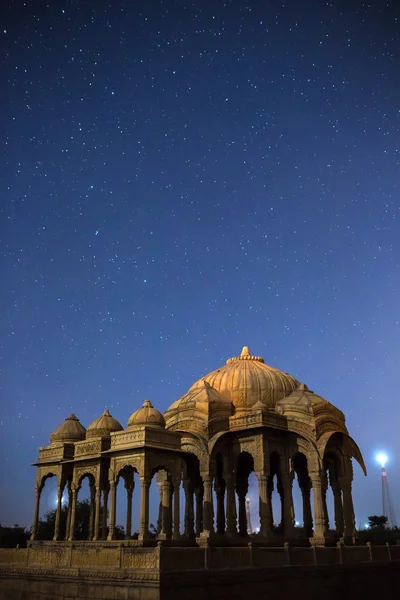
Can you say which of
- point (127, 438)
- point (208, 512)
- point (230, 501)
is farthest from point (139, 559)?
point (230, 501)

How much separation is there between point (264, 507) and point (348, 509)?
400 centimetres

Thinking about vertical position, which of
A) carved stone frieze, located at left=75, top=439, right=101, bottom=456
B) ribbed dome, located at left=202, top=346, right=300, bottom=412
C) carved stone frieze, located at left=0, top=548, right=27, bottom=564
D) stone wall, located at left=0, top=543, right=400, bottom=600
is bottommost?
stone wall, located at left=0, top=543, right=400, bottom=600

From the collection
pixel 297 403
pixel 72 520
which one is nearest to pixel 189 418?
pixel 297 403

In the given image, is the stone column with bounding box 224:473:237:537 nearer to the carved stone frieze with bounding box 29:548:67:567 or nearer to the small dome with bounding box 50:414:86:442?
the small dome with bounding box 50:414:86:442

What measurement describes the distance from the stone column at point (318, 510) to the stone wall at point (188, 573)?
201 cm

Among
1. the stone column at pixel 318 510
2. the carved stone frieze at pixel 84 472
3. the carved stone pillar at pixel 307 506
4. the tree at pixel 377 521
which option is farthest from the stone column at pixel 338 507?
the tree at pixel 377 521

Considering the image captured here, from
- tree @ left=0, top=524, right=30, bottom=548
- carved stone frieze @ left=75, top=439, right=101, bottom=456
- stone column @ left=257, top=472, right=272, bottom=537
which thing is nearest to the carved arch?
stone column @ left=257, top=472, right=272, bottom=537

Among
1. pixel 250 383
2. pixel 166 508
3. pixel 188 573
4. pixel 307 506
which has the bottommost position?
pixel 188 573

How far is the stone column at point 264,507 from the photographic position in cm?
2328

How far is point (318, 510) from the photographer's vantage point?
77.0ft

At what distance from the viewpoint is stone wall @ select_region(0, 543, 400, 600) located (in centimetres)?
1472

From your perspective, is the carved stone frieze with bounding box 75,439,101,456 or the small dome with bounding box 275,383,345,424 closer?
the carved stone frieze with bounding box 75,439,101,456

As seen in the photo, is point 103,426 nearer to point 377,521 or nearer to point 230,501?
point 230,501

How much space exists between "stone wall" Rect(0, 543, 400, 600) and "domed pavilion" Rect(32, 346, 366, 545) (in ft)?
9.22
